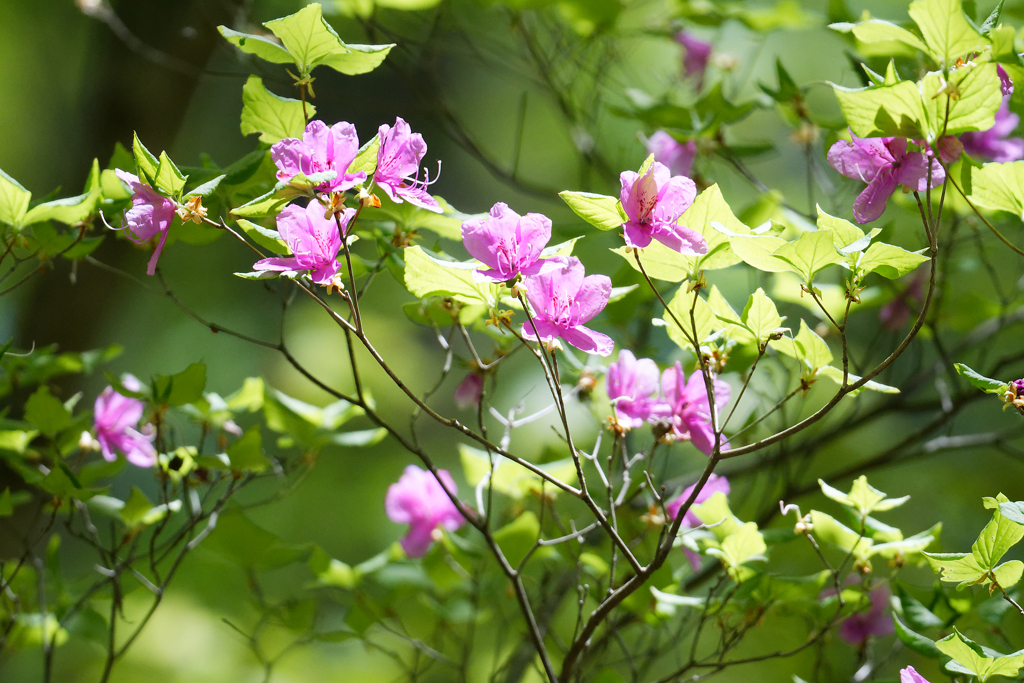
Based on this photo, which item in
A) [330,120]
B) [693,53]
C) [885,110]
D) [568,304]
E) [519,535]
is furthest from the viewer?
[330,120]

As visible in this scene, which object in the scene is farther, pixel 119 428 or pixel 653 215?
pixel 119 428

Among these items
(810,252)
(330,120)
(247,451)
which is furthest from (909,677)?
(330,120)

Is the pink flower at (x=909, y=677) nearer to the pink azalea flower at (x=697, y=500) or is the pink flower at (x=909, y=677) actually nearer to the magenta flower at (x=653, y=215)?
the pink azalea flower at (x=697, y=500)

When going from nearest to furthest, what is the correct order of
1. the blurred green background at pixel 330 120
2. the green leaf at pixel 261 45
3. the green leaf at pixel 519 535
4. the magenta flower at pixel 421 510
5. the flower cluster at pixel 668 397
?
the green leaf at pixel 261 45 → the flower cluster at pixel 668 397 → the green leaf at pixel 519 535 → the magenta flower at pixel 421 510 → the blurred green background at pixel 330 120

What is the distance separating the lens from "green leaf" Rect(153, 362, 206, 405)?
0.84 metres

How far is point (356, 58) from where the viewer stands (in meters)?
0.65

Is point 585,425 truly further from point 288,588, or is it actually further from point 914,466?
point 288,588

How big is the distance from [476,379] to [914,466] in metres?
2.05

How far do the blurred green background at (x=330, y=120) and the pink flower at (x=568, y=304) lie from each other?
811 millimetres

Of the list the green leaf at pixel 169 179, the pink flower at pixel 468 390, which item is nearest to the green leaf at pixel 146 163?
the green leaf at pixel 169 179

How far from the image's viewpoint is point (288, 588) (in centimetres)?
288

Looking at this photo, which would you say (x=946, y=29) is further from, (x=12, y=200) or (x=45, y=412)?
(x=45, y=412)

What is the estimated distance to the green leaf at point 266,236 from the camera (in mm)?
589

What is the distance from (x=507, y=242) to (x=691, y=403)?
0.30 meters
